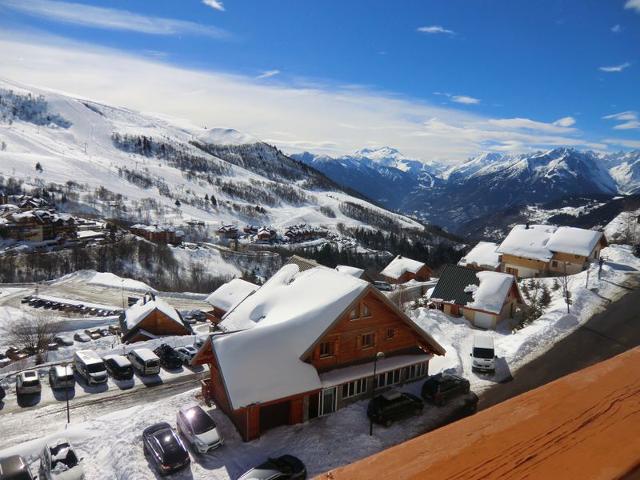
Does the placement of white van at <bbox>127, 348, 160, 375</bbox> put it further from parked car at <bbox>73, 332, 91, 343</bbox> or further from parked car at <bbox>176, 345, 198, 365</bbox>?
A: parked car at <bbox>73, 332, 91, 343</bbox>

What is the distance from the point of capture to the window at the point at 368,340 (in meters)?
25.7

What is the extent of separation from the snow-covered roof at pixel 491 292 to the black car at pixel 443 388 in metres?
13.6

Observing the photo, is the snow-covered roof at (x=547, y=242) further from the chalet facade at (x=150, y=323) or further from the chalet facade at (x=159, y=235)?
the chalet facade at (x=159, y=235)

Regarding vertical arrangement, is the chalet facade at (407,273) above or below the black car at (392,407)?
below

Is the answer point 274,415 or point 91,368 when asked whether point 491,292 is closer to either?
point 274,415

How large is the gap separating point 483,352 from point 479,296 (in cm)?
1154

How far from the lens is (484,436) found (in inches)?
93.9

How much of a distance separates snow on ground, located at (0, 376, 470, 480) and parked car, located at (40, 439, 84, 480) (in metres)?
0.73

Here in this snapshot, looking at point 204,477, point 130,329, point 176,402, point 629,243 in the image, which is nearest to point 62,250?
point 130,329

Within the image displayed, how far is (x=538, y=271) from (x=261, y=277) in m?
68.6

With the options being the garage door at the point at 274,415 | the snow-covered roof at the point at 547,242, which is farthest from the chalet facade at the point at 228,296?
the snow-covered roof at the point at 547,242

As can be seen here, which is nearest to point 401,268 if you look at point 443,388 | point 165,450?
point 443,388

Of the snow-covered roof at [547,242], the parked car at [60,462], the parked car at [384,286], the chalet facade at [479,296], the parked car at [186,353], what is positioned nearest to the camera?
the parked car at [60,462]

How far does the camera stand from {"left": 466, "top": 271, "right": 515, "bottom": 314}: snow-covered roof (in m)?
37.7
